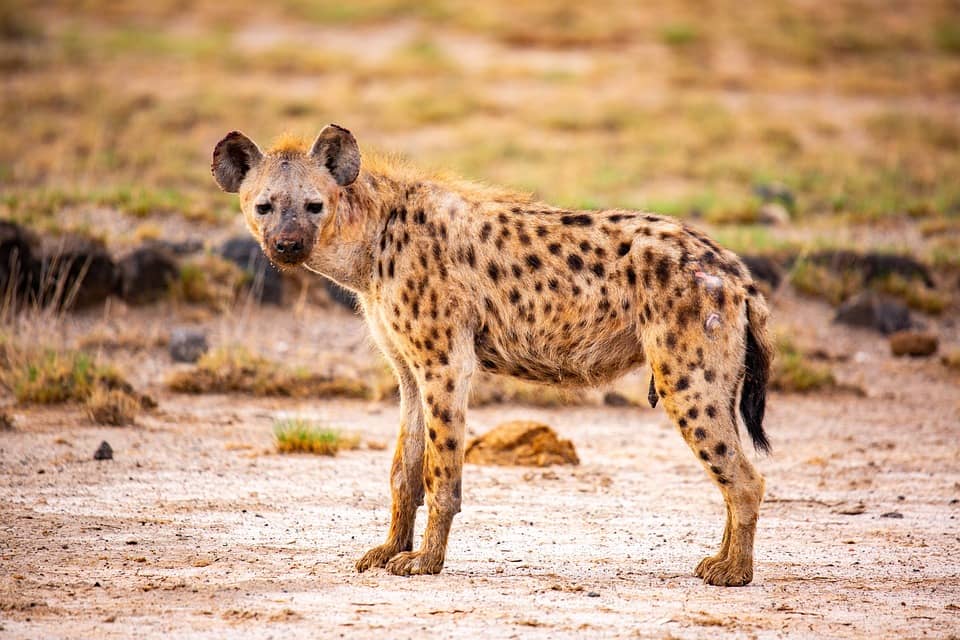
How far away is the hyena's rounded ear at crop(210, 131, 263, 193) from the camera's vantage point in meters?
5.86

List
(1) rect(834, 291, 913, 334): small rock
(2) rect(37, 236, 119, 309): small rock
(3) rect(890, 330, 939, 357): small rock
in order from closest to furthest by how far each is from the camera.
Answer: (2) rect(37, 236, 119, 309): small rock, (3) rect(890, 330, 939, 357): small rock, (1) rect(834, 291, 913, 334): small rock

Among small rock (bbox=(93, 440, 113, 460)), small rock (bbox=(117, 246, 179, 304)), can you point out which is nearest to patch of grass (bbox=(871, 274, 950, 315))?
small rock (bbox=(117, 246, 179, 304))

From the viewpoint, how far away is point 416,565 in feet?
18.5

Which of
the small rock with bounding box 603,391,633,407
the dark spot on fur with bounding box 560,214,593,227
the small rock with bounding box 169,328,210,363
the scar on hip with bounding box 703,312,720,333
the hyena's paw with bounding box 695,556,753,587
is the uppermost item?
the dark spot on fur with bounding box 560,214,593,227

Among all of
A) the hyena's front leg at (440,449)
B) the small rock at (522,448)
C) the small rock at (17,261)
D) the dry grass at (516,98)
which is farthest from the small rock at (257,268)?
the hyena's front leg at (440,449)

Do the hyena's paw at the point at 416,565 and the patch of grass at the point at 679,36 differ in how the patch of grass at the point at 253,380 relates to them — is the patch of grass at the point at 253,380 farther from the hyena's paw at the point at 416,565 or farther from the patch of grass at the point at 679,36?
the patch of grass at the point at 679,36

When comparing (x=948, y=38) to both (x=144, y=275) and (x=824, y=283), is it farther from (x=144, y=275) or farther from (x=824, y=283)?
(x=144, y=275)

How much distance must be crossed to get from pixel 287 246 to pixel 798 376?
633 centimetres

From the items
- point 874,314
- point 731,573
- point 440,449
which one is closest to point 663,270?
point 440,449

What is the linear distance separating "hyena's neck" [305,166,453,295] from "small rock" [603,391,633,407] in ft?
15.0

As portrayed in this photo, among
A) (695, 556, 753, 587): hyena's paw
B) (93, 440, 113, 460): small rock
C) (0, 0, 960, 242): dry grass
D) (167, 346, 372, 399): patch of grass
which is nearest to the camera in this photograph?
(695, 556, 753, 587): hyena's paw

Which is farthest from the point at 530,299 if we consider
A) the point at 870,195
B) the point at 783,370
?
the point at 870,195

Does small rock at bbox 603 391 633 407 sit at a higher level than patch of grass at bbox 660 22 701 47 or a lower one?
lower

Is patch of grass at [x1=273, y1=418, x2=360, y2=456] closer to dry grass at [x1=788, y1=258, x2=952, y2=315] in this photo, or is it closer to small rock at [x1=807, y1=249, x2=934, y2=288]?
dry grass at [x1=788, y1=258, x2=952, y2=315]
